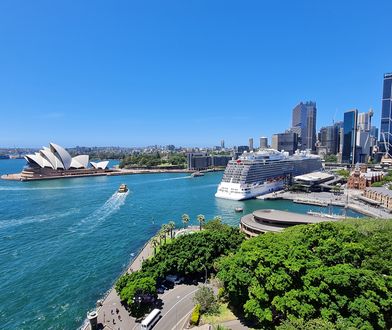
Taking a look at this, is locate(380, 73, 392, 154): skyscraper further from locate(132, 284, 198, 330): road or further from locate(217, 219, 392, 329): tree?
locate(132, 284, 198, 330): road

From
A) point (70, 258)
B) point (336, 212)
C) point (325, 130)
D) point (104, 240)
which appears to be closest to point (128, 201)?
point (104, 240)

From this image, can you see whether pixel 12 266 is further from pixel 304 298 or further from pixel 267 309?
pixel 304 298

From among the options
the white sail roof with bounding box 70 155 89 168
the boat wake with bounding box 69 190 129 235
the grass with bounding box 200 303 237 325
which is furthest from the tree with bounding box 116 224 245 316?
the white sail roof with bounding box 70 155 89 168

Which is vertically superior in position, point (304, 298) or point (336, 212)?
point (304, 298)

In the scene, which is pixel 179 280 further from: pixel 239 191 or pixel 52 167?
pixel 52 167

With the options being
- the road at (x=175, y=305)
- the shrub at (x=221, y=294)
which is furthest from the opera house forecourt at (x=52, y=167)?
the shrub at (x=221, y=294)

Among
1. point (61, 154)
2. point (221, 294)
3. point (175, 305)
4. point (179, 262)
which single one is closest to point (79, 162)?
point (61, 154)
